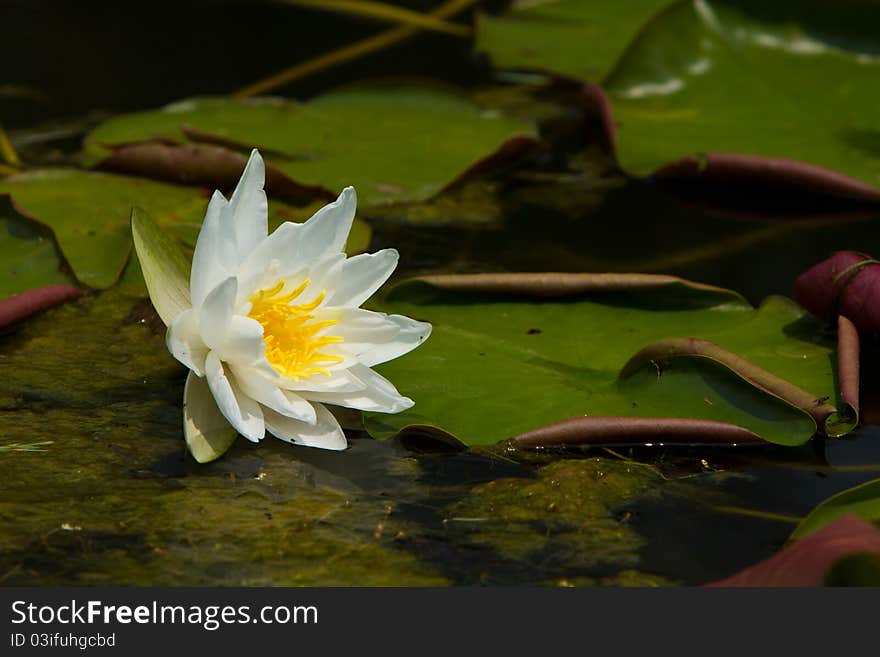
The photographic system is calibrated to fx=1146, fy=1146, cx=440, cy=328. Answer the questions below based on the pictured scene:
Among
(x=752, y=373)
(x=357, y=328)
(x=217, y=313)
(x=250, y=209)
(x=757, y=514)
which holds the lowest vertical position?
(x=757, y=514)

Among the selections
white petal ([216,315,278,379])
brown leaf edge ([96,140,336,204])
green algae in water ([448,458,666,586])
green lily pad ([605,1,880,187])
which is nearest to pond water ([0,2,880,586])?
green algae in water ([448,458,666,586])

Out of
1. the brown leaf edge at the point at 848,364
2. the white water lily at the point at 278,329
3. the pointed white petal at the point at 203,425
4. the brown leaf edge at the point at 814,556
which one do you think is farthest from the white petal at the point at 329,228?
the brown leaf edge at the point at 848,364

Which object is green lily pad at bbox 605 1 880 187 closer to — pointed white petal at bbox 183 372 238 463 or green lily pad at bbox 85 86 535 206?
green lily pad at bbox 85 86 535 206

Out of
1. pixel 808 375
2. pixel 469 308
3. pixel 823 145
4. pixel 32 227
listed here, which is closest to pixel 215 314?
pixel 469 308

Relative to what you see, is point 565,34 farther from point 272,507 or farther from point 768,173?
point 272,507

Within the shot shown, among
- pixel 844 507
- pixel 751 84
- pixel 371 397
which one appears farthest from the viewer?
pixel 751 84

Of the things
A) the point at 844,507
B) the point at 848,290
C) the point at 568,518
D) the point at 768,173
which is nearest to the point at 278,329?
the point at 568,518

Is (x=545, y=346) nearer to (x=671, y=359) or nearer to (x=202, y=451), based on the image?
(x=671, y=359)
